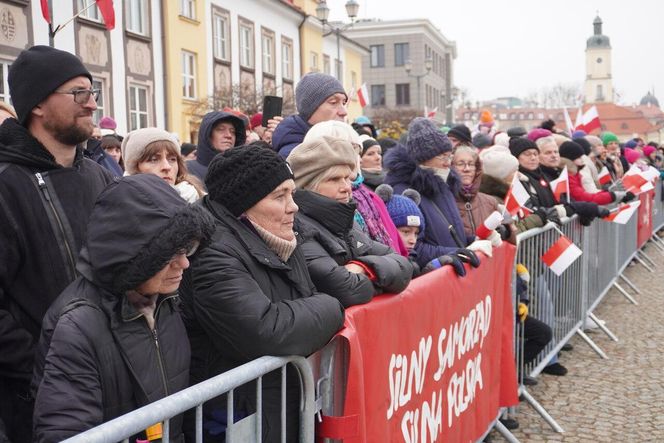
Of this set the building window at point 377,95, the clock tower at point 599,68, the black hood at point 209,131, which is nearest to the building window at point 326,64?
the black hood at point 209,131

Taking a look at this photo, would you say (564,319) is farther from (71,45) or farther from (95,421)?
(71,45)

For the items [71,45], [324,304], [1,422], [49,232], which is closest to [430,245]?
[324,304]

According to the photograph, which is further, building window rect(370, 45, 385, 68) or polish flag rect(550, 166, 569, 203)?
building window rect(370, 45, 385, 68)

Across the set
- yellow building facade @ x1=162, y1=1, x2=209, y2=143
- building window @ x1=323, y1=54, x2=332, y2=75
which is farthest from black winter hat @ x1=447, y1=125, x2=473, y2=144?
building window @ x1=323, y1=54, x2=332, y2=75

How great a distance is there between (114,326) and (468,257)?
240 cm

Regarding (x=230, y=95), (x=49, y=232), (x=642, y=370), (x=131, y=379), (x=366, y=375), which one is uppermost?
(x=230, y=95)

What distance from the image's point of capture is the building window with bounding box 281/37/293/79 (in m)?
31.2

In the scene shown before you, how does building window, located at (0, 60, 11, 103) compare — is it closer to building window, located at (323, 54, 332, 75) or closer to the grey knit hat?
the grey knit hat

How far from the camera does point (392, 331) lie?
3.19m

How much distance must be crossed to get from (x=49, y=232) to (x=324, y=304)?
3.37 feet

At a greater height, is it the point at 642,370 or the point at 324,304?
the point at 324,304

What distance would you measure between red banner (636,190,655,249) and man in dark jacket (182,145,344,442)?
428 inches

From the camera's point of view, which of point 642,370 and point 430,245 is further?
point 642,370

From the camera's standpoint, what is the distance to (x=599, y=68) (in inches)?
5502
